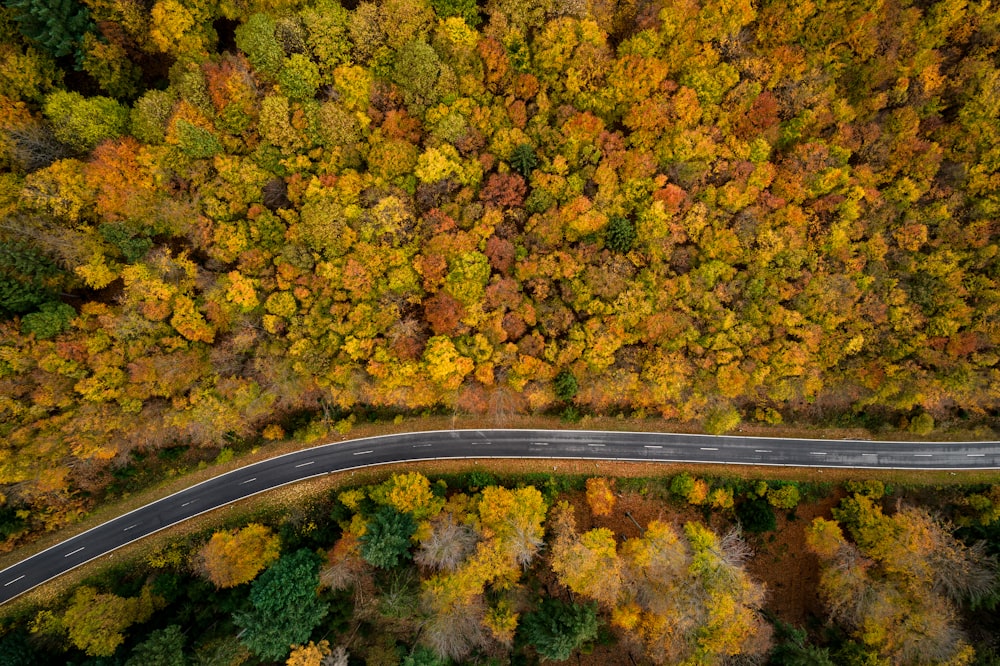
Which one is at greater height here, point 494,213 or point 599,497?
point 494,213

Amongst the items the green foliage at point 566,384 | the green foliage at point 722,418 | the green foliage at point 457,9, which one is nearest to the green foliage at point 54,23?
the green foliage at point 457,9

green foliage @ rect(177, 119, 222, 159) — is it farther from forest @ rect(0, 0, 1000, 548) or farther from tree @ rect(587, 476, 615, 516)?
tree @ rect(587, 476, 615, 516)

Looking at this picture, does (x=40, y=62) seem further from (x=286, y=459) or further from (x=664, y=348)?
(x=664, y=348)

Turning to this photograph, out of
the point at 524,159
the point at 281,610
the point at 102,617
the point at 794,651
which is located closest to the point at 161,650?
the point at 102,617

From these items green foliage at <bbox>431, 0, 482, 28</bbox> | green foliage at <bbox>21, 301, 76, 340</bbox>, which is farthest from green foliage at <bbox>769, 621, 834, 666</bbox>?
green foliage at <bbox>21, 301, 76, 340</bbox>

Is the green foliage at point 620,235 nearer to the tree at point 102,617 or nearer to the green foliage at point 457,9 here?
the green foliage at point 457,9

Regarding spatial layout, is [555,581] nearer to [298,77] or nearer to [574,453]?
[574,453]
